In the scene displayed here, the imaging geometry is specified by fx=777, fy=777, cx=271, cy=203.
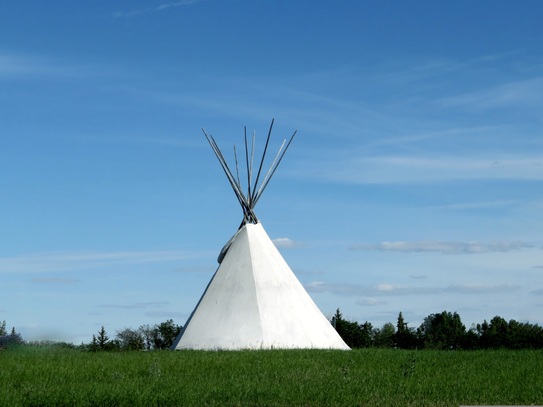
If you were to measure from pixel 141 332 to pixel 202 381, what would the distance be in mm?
24692

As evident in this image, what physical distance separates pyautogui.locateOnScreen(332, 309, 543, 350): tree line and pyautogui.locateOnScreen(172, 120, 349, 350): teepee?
636 inches

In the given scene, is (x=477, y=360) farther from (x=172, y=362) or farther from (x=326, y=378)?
(x=172, y=362)

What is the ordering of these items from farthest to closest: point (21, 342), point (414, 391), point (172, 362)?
point (21, 342), point (172, 362), point (414, 391)

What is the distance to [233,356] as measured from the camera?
61.9ft

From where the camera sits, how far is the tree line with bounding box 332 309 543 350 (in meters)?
40.9

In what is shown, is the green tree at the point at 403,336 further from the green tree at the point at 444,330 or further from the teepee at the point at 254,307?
the teepee at the point at 254,307

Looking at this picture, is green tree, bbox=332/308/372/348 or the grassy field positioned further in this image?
green tree, bbox=332/308/372/348

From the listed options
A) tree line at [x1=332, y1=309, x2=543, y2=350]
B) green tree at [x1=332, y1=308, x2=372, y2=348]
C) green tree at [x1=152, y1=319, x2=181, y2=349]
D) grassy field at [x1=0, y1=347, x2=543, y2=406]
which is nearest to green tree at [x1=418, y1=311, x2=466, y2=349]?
tree line at [x1=332, y1=309, x2=543, y2=350]

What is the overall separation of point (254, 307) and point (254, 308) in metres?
0.03

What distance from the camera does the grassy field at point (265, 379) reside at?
13562 mm

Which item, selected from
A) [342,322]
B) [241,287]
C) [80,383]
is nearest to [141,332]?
[342,322]

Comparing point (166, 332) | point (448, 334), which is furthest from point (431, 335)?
point (166, 332)

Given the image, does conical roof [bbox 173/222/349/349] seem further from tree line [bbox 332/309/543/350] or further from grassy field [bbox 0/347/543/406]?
tree line [bbox 332/309/543/350]

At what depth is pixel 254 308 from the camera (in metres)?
23.4
